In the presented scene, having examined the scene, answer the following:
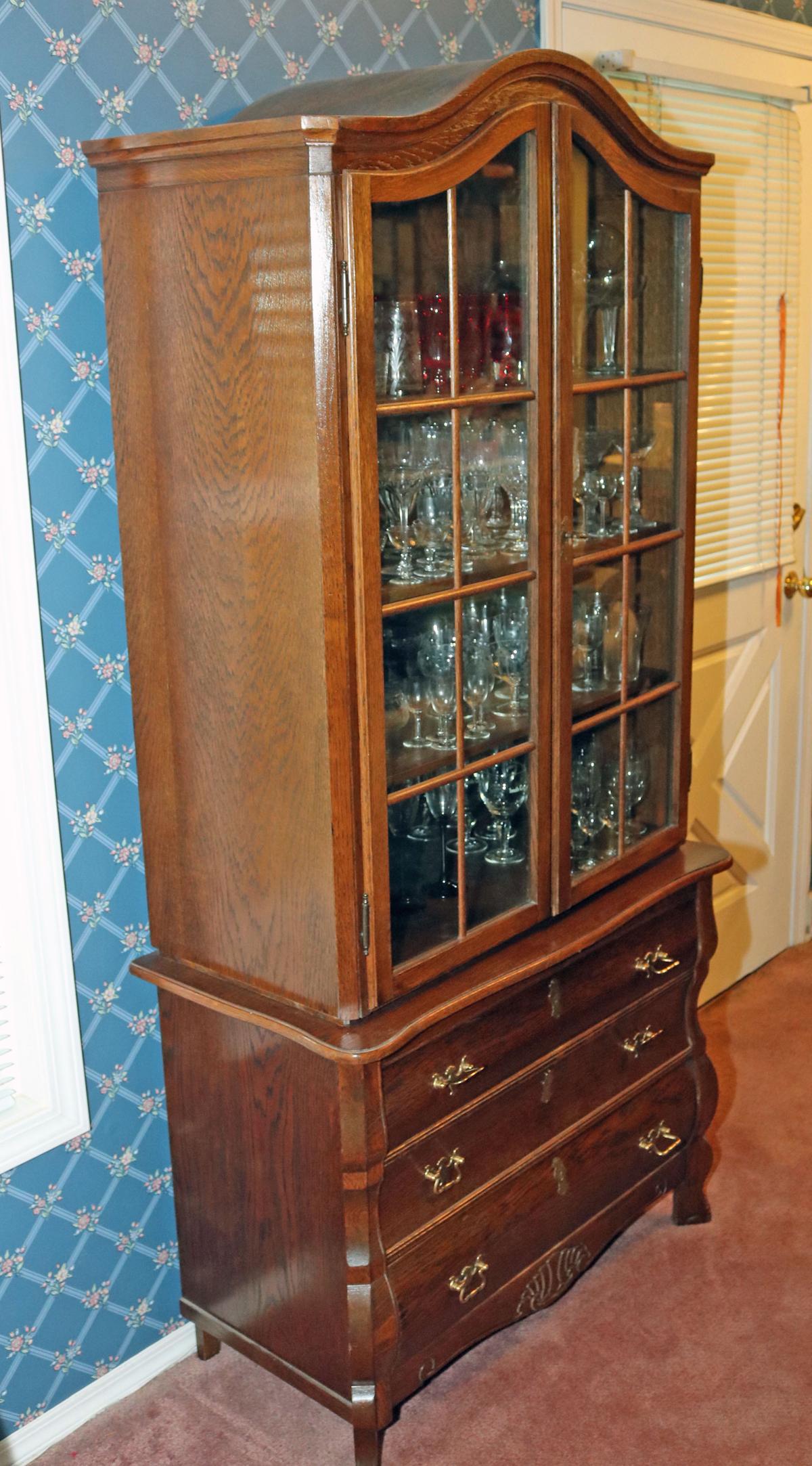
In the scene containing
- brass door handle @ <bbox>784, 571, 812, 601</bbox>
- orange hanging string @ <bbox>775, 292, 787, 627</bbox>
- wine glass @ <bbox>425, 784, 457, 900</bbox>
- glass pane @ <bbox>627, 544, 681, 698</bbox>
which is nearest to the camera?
wine glass @ <bbox>425, 784, 457, 900</bbox>

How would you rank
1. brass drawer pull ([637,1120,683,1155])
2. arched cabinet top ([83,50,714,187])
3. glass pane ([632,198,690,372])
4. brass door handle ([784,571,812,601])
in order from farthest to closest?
brass door handle ([784,571,812,601]), brass drawer pull ([637,1120,683,1155]), glass pane ([632,198,690,372]), arched cabinet top ([83,50,714,187])

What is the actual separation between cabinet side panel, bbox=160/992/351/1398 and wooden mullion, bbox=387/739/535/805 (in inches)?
14.5

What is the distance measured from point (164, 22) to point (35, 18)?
0.21 meters

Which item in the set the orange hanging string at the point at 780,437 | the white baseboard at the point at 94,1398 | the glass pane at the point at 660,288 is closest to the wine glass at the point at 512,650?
the glass pane at the point at 660,288

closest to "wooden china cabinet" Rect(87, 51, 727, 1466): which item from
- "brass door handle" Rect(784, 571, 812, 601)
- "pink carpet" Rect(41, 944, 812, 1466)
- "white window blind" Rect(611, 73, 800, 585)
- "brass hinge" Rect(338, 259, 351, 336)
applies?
"brass hinge" Rect(338, 259, 351, 336)

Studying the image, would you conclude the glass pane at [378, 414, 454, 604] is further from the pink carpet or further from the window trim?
the pink carpet

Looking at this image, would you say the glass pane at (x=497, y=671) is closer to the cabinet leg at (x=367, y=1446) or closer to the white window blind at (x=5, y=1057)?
the white window blind at (x=5, y=1057)

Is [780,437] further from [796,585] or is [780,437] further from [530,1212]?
[530,1212]

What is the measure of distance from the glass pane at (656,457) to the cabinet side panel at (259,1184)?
101 cm

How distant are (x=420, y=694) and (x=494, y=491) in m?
0.31

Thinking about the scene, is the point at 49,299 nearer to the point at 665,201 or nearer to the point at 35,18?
the point at 35,18

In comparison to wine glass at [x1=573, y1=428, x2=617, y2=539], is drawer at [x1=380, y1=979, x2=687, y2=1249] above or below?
below

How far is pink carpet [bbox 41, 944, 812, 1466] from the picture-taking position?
204 centimetres

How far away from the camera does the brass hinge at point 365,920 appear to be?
1.75 meters
